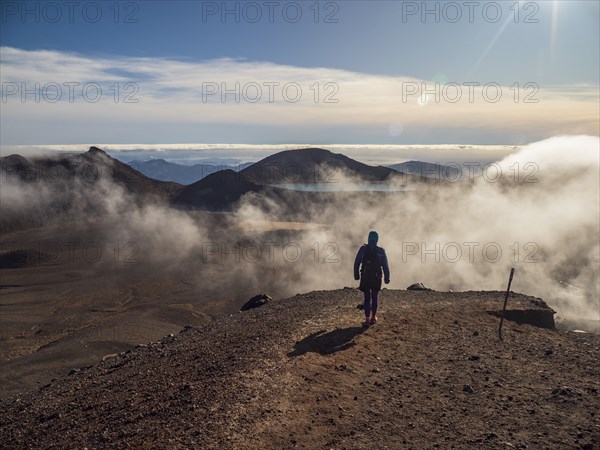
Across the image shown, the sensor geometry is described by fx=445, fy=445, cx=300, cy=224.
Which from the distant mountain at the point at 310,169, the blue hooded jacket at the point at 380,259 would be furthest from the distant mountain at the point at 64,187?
the blue hooded jacket at the point at 380,259

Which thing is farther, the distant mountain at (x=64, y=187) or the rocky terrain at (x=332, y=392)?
the distant mountain at (x=64, y=187)

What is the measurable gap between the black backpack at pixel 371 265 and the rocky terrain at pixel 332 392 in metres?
1.18

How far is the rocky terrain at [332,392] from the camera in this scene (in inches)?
230

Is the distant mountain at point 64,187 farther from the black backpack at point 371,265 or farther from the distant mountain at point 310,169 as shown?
the black backpack at point 371,265

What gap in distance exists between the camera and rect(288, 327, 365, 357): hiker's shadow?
827 centimetres

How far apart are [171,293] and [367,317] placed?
26079 millimetres

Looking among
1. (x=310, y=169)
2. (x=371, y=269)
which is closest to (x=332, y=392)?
(x=371, y=269)

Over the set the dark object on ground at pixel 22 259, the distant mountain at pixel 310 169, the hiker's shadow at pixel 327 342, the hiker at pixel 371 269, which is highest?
the distant mountain at pixel 310 169

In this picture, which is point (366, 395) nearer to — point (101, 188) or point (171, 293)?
point (171, 293)

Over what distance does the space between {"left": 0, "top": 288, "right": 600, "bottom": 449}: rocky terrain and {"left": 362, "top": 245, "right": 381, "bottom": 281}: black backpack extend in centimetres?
118

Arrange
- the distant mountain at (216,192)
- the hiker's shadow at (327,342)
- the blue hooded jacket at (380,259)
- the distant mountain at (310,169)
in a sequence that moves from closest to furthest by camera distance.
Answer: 1. the hiker's shadow at (327,342)
2. the blue hooded jacket at (380,259)
3. the distant mountain at (216,192)
4. the distant mountain at (310,169)

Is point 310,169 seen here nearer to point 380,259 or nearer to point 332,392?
point 380,259

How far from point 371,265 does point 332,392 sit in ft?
12.5

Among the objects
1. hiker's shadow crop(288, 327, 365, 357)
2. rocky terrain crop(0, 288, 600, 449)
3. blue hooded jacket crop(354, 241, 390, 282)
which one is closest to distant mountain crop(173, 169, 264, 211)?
rocky terrain crop(0, 288, 600, 449)
